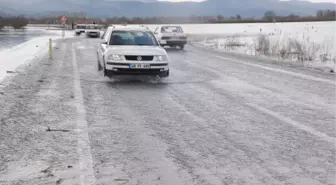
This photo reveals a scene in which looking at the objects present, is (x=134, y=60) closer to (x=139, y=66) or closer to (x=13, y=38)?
(x=139, y=66)

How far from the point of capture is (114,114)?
830 cm

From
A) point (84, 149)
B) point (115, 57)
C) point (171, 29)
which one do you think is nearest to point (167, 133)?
point (84, 149)

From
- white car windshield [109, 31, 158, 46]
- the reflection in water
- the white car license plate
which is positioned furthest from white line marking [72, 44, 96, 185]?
the reflection in water

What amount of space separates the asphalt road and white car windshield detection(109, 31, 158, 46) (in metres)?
2.20

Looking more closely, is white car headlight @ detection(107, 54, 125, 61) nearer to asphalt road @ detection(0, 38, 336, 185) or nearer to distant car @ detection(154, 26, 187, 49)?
asphalt road @ detection(0, 38, 336, 185)

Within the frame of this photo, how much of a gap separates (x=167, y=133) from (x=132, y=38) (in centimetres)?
791

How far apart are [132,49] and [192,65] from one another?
17.5ft

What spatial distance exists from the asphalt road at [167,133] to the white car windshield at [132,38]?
220 cm

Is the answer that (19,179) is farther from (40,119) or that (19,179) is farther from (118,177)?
(40,119)

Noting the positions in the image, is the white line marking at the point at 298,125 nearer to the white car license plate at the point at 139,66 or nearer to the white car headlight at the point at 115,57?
the white car license plate at the point at 139,66

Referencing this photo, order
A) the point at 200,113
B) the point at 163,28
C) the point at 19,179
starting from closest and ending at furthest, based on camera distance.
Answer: the point at 19,179, the point at 200,113, the point at 163,28

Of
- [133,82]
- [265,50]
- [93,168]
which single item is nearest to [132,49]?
[133,82]

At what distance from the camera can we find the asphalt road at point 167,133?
16.8 ft

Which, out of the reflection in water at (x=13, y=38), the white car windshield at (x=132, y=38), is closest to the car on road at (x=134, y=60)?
the white car windshield at (x=132, y=38)
